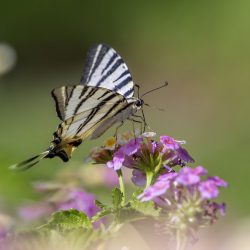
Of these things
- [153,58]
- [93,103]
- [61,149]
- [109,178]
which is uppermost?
[93,103]

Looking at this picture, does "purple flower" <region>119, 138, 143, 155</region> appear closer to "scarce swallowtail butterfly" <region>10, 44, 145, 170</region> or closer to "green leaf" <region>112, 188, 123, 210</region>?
"green leaf" <region>112, 188, 123, 210</region>

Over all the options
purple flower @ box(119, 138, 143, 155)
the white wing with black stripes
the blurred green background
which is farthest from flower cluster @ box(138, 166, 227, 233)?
the blurred green background

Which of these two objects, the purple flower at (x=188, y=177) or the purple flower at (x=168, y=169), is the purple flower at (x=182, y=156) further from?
the purple flower at (x=188, y=177)

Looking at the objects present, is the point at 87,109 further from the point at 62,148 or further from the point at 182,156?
the point at 182,156

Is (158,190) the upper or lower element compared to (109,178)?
upper

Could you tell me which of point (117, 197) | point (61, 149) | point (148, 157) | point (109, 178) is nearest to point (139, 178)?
point (148, 157)

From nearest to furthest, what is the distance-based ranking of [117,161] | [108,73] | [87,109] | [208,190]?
[208,190], [117,161], [87,109], [108,73]

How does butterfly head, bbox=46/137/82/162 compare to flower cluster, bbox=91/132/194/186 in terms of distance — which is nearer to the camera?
flower cluster, bbox=91/132/194/186
